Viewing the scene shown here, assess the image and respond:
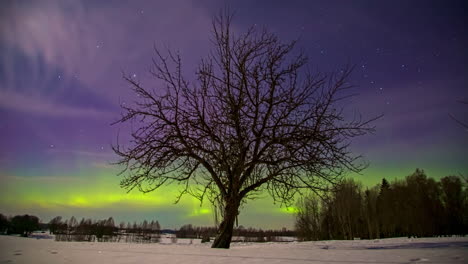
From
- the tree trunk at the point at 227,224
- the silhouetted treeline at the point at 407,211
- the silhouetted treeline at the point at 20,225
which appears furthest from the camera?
the silhouetted treeline at the point at 407,211

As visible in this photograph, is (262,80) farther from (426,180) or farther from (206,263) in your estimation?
(426,180)

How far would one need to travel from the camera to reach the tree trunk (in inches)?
285

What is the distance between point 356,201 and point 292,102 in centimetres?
4914

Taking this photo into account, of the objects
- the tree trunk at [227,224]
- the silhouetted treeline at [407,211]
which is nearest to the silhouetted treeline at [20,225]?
the tree trunk at [227,224]

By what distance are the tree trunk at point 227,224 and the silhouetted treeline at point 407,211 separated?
22.1 meters

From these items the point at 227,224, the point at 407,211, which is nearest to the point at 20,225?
the point at 227,224

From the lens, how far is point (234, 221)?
755cm

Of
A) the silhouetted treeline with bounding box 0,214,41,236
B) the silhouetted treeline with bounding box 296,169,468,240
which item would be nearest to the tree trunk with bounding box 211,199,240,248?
the silhouetted treeline with bounding box 0,214,41,236

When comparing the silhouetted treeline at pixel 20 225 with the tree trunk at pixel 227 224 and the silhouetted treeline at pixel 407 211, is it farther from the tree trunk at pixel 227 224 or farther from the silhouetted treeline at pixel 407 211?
the silhouetted treeline at pixel 407 211

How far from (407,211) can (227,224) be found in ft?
155

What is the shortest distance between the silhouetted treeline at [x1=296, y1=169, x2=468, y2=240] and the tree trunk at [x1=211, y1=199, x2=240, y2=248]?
22.1m

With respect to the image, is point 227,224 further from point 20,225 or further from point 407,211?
point 407,211

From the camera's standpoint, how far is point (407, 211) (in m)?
42.2

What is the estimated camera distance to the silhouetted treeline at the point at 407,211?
34688mm
